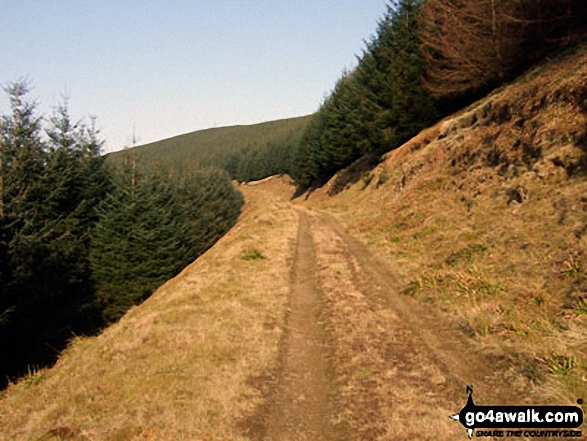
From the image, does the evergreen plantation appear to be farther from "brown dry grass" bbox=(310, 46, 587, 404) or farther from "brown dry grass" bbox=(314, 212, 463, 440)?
"brown dry grass" bbox=(314, 212, 463, 440)

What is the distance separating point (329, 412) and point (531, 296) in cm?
555

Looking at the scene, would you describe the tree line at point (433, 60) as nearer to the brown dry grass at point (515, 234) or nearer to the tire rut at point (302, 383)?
the brown dry grass at point (515, 234)

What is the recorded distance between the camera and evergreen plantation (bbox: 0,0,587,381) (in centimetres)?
1788

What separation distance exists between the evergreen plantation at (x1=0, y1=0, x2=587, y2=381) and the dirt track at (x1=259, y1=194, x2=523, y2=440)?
14.4 metres

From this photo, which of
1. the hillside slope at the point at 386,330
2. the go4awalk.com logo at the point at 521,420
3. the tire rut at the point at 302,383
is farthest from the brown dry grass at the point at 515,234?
the tire rut at the point at 302,383

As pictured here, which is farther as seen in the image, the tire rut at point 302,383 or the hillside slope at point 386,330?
the hillside slope at point 386,330

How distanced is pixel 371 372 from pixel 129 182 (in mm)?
25859

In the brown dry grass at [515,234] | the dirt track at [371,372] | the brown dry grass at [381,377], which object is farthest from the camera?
the brown dry grass at [515,234]

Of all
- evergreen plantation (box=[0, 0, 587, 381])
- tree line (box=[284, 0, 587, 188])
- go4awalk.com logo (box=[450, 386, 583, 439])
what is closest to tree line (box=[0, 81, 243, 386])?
evergreen plantation (box=[0, 0, 587, 381])

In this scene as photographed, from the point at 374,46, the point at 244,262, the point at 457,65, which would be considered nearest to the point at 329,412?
the point at 244,262

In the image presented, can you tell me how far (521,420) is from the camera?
Result: 15.6 feet

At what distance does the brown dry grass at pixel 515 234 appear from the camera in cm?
629

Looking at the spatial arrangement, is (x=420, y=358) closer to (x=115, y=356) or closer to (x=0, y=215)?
(x=115, y=356)

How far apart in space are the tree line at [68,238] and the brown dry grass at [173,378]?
34.1 ft
